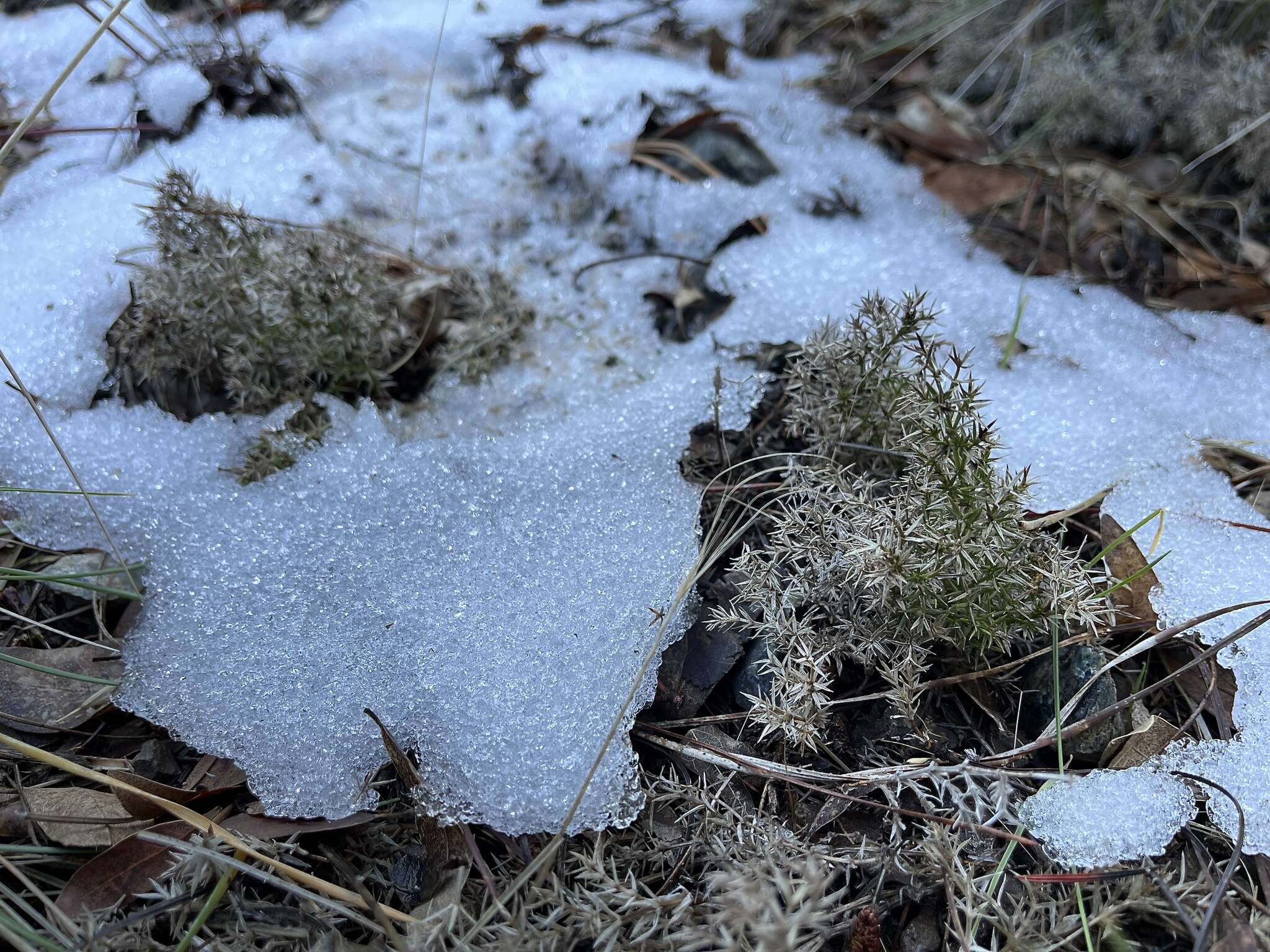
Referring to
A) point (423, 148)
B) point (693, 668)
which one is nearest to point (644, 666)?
point (693, 668)

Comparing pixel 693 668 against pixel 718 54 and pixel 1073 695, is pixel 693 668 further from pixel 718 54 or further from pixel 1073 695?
pixel 718 54

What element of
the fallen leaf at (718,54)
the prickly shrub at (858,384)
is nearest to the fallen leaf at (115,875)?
the prickly shrub at (858,384)

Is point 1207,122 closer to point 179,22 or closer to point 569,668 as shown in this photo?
point 569,668

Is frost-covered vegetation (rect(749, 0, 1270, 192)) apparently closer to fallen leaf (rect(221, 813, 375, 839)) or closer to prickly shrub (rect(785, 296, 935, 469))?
prickly shrub (rect(785, 296, 935, 469))

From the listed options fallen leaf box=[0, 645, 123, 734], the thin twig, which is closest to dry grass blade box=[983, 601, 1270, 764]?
fallen leaf box=[0, 645, 123, 734]

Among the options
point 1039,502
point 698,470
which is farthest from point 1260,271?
point 698,470

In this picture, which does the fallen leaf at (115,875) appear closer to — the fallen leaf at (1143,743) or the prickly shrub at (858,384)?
the prickly shrub at (858,384)

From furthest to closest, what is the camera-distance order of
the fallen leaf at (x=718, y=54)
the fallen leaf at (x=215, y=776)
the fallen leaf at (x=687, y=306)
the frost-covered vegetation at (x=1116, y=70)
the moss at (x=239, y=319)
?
the fallen leaf at (x=718, y=54) < the frost-covered vegetation at (x=1116, y=70) < the fallen leaf at (x=687, y=306) < the moss at (x=239, y=319) < the fallen leaf at (x=215, y=776)
